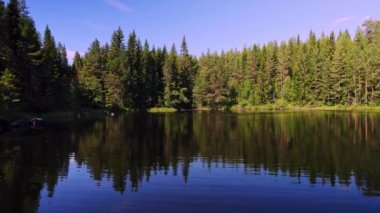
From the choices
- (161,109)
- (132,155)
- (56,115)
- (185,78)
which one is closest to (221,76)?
(185,78)

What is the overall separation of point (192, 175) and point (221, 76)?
4842 inches

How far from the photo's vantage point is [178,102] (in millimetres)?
140625

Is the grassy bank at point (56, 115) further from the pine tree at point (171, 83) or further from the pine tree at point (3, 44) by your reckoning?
the pine tree at point (171, 83)

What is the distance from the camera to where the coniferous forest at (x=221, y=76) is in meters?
119

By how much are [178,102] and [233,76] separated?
29.5 meters

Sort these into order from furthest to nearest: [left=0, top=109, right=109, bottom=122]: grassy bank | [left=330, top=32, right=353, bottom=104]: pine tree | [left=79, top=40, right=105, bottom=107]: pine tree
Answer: [left=330, top=32, right=353, bottom=104]: pine tree < [left=79, top=40, right=105, bottom=107]: pine tree < [left=0, top=109, right=109, bottom=122]: grassy bank

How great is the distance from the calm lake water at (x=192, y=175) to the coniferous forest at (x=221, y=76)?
58548 mm

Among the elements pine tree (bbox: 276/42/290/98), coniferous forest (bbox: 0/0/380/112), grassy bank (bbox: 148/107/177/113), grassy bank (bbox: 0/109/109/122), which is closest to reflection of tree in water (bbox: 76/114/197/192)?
grassy bank (bbox: 0/109/109/122)

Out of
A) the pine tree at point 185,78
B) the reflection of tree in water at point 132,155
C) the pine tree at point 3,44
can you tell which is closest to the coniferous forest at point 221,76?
the pine tree at point 185,78

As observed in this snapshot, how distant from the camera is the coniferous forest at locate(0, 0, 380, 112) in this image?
119m

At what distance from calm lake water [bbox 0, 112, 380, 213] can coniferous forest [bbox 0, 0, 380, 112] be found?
58.5m

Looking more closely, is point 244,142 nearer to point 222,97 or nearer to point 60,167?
point 60,167

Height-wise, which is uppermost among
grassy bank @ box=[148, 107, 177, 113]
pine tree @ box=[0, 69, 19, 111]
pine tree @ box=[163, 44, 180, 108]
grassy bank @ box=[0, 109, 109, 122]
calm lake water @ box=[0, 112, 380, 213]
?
pine tree @ box=[163, 44, 180, 108]

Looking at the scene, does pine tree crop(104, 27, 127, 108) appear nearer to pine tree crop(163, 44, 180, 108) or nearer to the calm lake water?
pine tree crop(163, 44, 180, 108)
